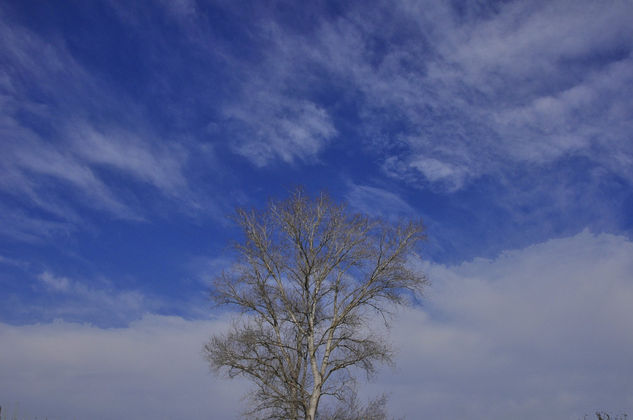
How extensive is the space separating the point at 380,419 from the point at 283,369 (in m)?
A: 4.42

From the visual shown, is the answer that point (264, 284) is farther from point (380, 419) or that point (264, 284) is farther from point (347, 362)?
point (380, 419)

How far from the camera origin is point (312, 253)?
66.7 ft

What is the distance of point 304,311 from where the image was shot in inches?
774

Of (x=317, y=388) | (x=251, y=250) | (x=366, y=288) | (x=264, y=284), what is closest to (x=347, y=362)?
(x=317, y=388)

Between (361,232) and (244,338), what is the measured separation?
576cm

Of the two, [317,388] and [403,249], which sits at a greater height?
[403,249]

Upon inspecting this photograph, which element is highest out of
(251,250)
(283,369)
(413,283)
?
(251,250)

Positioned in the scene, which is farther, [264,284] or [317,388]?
[264,284]

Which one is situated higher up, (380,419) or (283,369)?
(283,369)

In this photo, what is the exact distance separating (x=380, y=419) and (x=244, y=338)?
619 cm

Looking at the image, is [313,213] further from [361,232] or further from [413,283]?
[413,283]

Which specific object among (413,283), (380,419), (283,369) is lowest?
(380,419)

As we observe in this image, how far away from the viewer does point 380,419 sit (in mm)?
20656

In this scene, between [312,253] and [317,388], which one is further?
[312,253]
